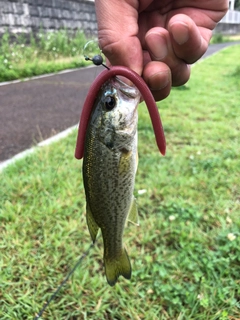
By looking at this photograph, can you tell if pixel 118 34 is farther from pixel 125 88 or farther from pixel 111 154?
pixel 111 154

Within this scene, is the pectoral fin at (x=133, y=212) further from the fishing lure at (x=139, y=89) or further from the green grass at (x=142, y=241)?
the green grass at (x=142, y=241)

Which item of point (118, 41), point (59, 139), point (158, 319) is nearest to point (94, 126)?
point (118, 41)

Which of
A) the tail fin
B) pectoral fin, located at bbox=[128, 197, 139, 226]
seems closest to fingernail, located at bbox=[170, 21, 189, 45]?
pectoral fin, located at bbox=[128, 197, 139, 226]

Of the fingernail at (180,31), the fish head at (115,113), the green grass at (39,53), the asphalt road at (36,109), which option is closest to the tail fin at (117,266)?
the fish head at (115,113)

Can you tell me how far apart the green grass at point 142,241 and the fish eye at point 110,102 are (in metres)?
1.35

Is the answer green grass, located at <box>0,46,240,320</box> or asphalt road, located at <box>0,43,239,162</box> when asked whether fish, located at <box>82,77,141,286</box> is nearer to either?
green grass, located at <box>0,46,240,320</box>

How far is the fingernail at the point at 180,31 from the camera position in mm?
1209

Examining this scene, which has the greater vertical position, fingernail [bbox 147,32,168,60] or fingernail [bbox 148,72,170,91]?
fingernail [bbox 147,32,168,60]

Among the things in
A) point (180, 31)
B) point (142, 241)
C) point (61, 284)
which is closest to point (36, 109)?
point (142, 241)

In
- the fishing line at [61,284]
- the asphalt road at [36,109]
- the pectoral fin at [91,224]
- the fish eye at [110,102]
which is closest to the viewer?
the fish eye at [110,102]

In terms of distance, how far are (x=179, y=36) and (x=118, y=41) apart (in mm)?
220

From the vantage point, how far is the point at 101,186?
4.45 feet

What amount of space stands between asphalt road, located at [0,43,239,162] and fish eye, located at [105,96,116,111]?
2.10 m

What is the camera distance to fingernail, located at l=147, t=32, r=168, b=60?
1.32 m
